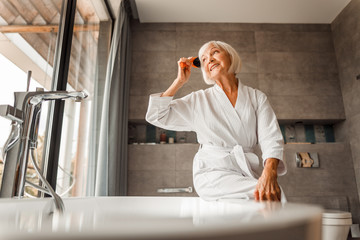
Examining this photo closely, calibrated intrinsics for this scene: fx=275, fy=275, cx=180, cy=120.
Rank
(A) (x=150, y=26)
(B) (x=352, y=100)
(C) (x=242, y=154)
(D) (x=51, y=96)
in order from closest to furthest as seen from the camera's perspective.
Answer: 1. (D) (x=51, y=96)
2. (C) (x=242, y=154)
3. (B) (x=352, y=100)
4. (A) (x=150, y=26)

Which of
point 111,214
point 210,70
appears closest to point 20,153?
point 111,214

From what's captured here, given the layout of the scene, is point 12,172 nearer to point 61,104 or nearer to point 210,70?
point 61,104

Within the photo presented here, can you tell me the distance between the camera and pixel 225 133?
1474 mm

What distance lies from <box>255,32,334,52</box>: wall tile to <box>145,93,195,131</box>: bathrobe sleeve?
2390 millimetres

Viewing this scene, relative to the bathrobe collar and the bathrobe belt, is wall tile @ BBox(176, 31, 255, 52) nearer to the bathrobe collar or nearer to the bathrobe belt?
the bathrobe collar

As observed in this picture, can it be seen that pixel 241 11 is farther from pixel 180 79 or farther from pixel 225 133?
pixel 225 133

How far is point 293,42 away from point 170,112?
9.18 ft

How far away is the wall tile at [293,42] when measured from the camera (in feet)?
12.0

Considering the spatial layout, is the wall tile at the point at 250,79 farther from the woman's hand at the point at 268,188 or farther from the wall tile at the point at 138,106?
the woman's hand at the point at 268,188

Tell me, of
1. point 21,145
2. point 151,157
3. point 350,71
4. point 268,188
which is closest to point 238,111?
point 268,188

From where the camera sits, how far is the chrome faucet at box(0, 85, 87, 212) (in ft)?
3.19

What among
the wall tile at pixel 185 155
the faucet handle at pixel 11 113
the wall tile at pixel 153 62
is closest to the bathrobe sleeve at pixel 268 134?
the faucet handle at pixel 11 113

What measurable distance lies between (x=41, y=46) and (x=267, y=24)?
3.02 meters

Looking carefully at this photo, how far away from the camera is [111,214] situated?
1201 millimetres
